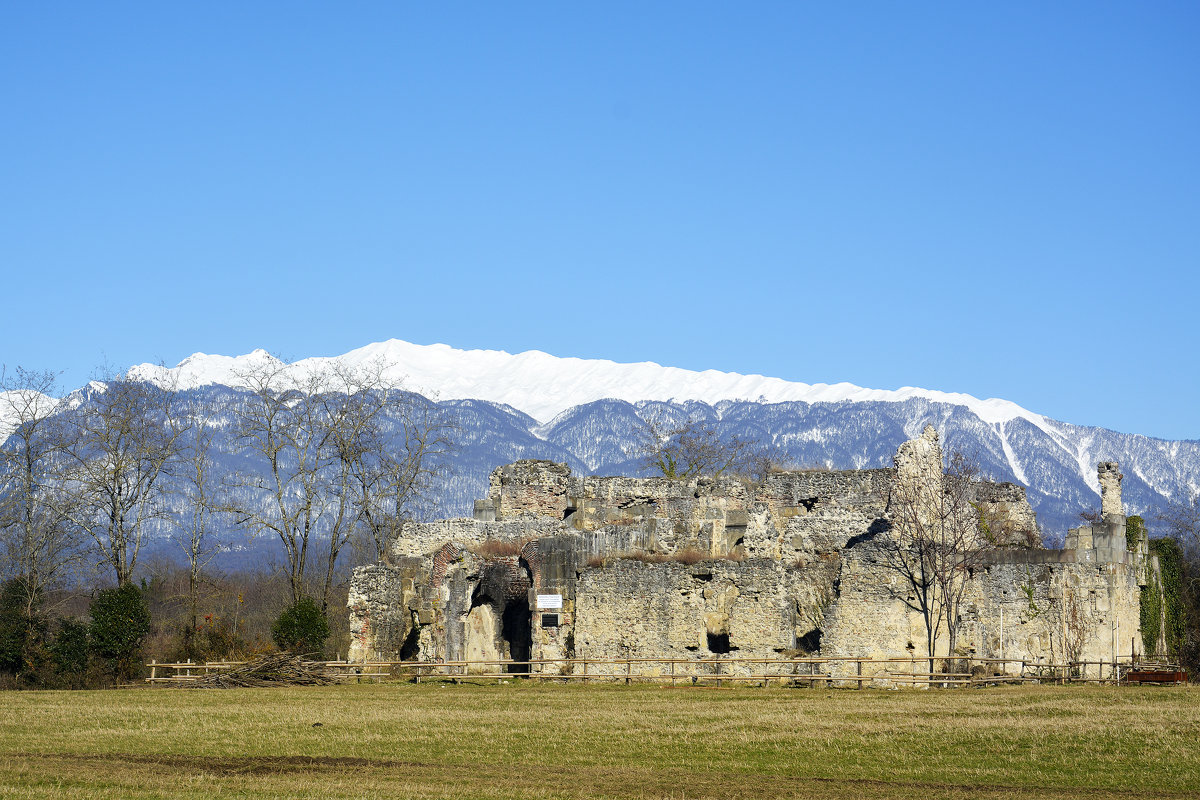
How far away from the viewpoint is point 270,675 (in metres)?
45.2

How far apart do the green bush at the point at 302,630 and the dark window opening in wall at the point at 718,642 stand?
15647mm

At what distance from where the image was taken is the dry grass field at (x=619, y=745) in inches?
864

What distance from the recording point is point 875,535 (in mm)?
44156

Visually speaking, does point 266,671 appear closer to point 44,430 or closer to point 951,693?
point 951,693

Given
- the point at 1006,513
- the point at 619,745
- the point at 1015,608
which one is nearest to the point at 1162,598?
the point at 1006,513

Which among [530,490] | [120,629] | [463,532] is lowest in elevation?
[120,629]

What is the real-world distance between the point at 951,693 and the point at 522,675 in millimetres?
14296

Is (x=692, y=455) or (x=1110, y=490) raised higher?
(x=692, y=455)

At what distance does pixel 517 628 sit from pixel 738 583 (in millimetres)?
11584

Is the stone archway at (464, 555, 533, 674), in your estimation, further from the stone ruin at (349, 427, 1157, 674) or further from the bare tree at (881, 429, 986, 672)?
the bare tree at (881, 429, 986, 672)

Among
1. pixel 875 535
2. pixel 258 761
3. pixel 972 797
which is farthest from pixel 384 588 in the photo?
pixel 972 797

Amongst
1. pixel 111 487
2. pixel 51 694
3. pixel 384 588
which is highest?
pixel 111 487

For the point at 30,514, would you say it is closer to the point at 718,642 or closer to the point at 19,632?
the point at 19,632

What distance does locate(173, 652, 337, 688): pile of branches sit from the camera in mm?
44750
